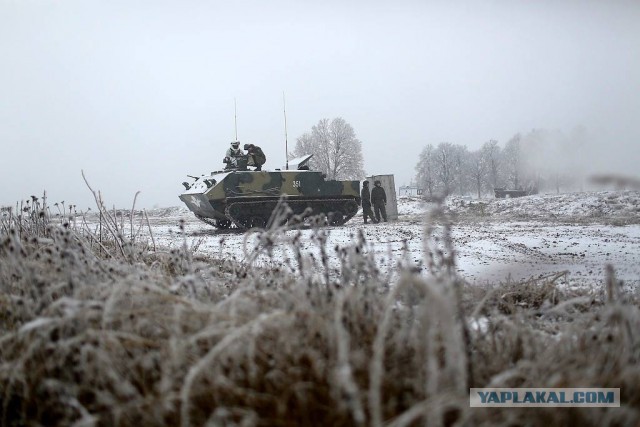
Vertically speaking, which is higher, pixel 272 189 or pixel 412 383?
pixel 272 189

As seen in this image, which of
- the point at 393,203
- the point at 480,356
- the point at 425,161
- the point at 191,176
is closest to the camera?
the point at 480,356

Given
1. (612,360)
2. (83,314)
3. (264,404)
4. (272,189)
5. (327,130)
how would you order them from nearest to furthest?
(264,404)
(612,360)
(83,314)
(272,189)
(327,130)

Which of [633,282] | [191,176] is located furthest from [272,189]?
[633,282]

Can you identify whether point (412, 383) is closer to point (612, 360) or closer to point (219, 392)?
point (219, 392)

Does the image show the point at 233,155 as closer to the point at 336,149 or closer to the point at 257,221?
the point at 257,221

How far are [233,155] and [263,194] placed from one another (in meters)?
2.52

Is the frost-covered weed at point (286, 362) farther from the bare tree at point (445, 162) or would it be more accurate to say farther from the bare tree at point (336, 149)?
the bare tree at point (445, 162)

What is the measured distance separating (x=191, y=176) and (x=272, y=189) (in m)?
3.28

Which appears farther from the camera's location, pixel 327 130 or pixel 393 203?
pixel 327 130

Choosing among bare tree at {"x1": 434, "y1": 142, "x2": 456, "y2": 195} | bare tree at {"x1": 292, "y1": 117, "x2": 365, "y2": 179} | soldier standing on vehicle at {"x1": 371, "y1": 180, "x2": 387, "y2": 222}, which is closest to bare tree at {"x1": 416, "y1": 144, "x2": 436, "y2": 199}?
bare tree at {"x1": 434, "y1": 142, "x2": 456, "y2": 195}

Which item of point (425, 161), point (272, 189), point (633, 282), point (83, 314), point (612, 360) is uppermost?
point (425, 161)

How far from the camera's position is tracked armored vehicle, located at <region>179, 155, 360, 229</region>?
1355cm

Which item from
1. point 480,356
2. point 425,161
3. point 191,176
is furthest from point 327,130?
point 480,356

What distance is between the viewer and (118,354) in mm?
1561
